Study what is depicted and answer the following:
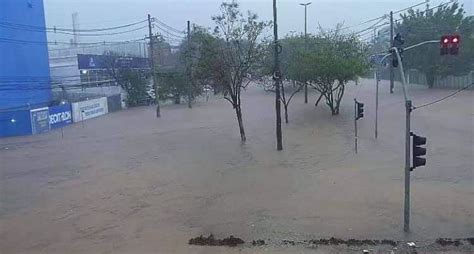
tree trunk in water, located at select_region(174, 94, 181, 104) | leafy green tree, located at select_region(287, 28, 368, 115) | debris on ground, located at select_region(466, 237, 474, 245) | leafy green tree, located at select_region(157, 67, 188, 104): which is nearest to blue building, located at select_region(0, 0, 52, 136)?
leafy green tree, located at select_region(157, 67, 188, 104)

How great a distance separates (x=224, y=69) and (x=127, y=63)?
32.4 meters

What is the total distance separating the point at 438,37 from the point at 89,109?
1287 inches

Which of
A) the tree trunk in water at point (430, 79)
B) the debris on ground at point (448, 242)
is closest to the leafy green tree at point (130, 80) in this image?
the tree trunk in water at point (430, 79)

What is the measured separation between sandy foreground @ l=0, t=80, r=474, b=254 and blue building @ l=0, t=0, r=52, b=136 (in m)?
12.0

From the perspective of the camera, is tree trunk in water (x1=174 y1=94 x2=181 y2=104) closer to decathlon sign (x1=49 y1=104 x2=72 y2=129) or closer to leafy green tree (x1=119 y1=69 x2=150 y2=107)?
leafy green tree (x1=119 y1=69 x2=150 y2=107)

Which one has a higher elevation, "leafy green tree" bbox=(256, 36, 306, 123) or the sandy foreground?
"leafy green tree" bbox=(256, 36, 306, 123)

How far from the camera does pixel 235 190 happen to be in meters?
13.7

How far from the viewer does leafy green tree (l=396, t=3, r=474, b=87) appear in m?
43.1

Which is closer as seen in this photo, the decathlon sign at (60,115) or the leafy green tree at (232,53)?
the leafy green tree at (232,53)

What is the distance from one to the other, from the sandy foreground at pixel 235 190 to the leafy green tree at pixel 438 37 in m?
18.5

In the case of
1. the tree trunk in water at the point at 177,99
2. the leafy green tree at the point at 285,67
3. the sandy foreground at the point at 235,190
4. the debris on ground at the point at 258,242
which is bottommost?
the sandy foreground at the point at 235,190

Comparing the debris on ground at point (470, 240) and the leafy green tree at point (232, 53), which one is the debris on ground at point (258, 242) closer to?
the debris on ground at point (470, 240)

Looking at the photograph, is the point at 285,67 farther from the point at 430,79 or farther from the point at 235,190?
the point at 235,190

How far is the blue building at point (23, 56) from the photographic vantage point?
36.6 meters
